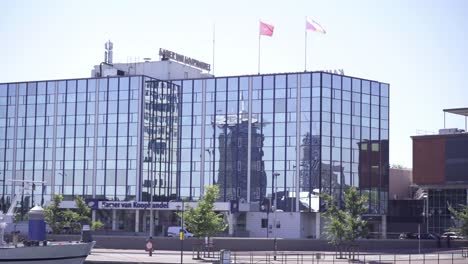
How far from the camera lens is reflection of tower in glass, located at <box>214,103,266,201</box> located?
104 m

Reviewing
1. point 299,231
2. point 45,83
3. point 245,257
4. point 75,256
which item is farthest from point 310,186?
point 75,256

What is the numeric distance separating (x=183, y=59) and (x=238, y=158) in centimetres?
2144

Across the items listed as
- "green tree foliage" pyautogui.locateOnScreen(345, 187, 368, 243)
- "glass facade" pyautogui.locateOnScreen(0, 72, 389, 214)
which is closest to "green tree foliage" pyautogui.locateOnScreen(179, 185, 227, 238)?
"green tree foliage" pyautogui.locateOnScreen(345, 187, 368, 243)

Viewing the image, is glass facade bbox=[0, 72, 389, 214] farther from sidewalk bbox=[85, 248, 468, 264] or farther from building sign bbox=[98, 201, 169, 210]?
sidewalk bbox=[85, 248, 468, 264]

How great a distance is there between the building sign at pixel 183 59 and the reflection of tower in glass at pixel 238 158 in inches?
617

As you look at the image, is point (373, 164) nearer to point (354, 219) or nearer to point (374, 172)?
point (374, 172)

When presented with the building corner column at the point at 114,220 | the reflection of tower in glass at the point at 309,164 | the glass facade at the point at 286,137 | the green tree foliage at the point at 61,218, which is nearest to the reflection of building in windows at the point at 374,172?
the glass facade at the point at 286,137

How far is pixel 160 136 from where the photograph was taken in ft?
360

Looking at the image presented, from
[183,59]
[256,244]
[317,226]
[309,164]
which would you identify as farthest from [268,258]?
[183,59]

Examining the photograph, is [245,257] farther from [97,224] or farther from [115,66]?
[115,66]

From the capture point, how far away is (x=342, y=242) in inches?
3034

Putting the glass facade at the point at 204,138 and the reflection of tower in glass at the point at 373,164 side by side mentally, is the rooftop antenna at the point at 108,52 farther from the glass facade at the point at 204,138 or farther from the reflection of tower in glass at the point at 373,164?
the reflection of tower in glass at the point at 373,164

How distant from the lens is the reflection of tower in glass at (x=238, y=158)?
103750 millimetres

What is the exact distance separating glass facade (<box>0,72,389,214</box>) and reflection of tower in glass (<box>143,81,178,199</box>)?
13 cm
